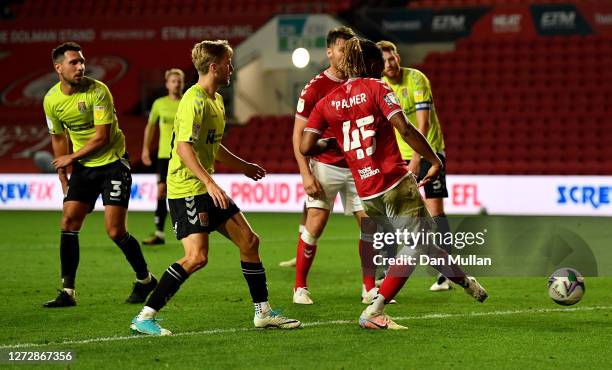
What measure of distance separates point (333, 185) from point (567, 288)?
194 centimetres

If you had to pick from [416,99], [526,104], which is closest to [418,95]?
[416,99]

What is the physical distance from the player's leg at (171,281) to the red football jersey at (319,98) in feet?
5.75

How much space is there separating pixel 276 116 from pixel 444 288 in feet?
48.7

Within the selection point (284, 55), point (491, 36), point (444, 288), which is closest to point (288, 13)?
point (284, 55)

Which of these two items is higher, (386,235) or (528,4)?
(528,4)

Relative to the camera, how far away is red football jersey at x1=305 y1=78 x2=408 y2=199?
670 cm

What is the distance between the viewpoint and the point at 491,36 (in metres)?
23.1

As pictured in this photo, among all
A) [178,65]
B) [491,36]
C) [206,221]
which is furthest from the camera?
[178,65]

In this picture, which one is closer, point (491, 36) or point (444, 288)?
point (444, 288)

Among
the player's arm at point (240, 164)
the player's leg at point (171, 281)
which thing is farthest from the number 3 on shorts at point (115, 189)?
the player's leg at point (171, 281)

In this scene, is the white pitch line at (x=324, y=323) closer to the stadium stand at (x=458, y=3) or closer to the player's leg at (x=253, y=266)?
the player's leg at (x=253, y=266)

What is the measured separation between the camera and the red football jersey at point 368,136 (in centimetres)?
670

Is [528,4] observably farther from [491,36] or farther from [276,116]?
[276,116]

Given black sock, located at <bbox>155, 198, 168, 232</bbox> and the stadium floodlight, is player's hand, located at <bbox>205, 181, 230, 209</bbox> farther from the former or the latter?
the stadium floodlight
